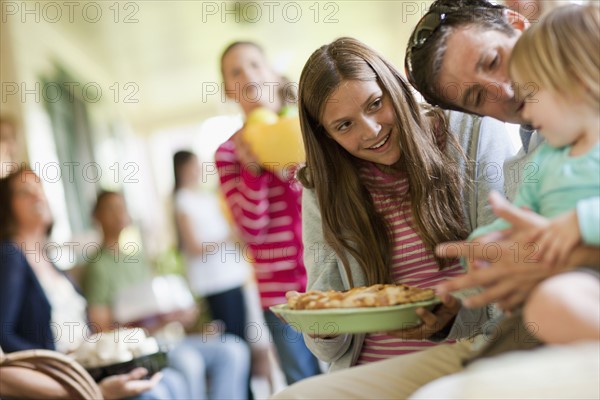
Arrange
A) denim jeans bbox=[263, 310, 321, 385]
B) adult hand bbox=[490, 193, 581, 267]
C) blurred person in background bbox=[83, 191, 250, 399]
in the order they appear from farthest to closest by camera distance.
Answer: blurred person in background bbox=[83, 191, 250, 399]
denim jeans bbox=[263, 310, 321, 385]
adult hand bbox=[490, 193, 581, 267]

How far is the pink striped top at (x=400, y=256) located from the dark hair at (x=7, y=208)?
1625 millimetres

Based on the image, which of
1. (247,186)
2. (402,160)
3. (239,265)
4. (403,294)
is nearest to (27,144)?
(239,265)

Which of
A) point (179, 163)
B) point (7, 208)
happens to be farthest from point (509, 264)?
point (179, 163)

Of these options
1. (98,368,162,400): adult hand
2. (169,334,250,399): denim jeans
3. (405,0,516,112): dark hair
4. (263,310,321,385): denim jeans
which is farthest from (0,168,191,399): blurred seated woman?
(405,0,516,112): dark hair

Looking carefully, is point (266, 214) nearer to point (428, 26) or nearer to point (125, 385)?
point (125, 385)

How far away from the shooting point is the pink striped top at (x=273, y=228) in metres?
2.71

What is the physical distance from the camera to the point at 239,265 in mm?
4207

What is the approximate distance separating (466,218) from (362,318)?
47 cm

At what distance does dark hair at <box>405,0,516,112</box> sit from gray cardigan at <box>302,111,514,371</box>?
0.28 ft

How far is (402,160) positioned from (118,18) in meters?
5.33

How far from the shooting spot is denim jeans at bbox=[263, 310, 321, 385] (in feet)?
8.83

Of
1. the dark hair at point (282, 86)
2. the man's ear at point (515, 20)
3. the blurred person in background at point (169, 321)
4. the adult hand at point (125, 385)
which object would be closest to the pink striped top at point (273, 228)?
the dark hair at point (282, 86)

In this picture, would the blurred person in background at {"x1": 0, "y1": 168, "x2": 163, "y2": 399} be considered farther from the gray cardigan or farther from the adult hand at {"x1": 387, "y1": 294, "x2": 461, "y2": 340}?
the adult hand at {"x1": 387, "y1": 294, "x2": 461, "y2": 340}

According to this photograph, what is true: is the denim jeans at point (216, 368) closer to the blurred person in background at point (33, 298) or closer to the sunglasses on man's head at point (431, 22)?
the blurred person in background at point (33, 298)
